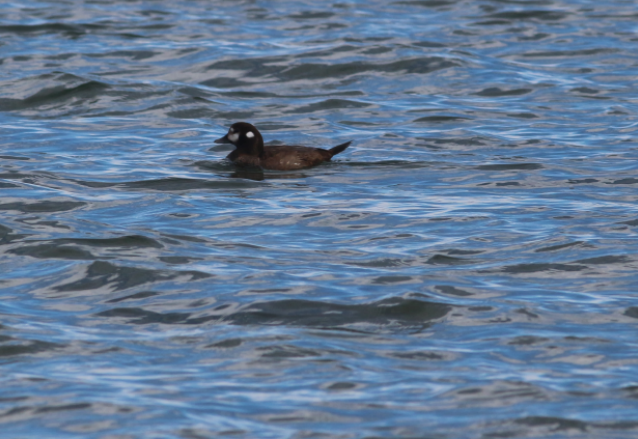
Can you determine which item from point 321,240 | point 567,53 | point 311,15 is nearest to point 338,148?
point 321,240

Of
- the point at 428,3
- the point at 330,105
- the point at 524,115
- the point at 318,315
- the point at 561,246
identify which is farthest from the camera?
the point at 428,3

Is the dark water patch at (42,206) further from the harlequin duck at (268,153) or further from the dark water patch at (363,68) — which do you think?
the dark water patch at (363,68)

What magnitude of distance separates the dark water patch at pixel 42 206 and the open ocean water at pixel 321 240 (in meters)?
0.05

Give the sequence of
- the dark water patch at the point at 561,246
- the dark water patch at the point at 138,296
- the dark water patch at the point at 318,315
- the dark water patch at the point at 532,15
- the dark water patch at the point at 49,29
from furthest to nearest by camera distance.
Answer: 1. the dark water patch at the point at 532,15
2. the dark water patch at the point at 49,29
3. the dark water patch at the point at 561,246
4. the dark water patch at the point at 138,296
5. the dark water patch at the point at 318,315

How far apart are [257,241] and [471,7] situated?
14939 millimetres

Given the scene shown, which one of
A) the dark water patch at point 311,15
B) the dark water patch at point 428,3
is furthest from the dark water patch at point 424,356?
the dark water patch at point 428,3

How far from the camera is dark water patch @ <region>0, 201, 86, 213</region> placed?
Answer: 1116 centimetres

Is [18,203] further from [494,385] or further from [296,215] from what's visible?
[494,385]

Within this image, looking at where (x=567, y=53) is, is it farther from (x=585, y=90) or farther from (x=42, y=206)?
(x=42, y=206)

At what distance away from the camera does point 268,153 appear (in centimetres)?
1352

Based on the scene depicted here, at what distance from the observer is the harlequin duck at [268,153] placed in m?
13.3

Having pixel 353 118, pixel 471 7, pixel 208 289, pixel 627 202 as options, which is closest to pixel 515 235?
pixel 627 202

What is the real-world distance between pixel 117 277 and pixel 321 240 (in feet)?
6.57

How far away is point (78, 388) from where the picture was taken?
693 centimetres
